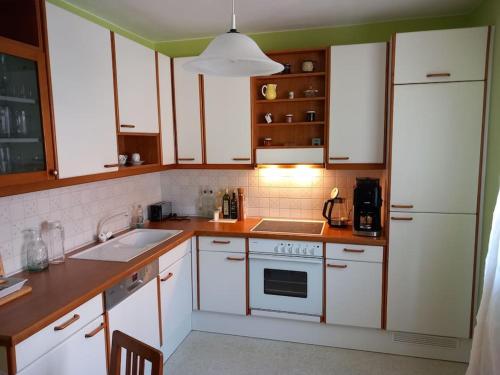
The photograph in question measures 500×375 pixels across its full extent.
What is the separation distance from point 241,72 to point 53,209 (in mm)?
A: 1436

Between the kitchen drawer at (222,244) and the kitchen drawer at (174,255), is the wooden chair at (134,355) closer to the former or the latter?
the kitchen drawer at (174,255)

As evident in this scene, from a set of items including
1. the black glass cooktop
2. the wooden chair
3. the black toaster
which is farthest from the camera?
the black toaster

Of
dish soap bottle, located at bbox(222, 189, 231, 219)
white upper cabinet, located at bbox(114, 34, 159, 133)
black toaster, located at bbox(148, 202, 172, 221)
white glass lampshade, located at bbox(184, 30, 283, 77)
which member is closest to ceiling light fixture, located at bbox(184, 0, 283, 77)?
white glass lampshade, located at bbox(184, 30, 283, 77)

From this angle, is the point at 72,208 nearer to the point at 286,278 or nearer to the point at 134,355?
the point at 134,355

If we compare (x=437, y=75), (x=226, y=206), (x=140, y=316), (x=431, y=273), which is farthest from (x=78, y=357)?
(x=437, y=75)

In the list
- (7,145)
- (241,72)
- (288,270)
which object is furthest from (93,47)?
(288,270)

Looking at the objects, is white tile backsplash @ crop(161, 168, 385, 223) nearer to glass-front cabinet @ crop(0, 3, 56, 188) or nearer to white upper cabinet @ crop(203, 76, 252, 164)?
white upper cabinet @ crop(203, 76, 252, 164)

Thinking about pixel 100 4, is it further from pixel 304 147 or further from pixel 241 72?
pixel 304 147

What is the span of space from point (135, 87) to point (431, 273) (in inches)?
94.5

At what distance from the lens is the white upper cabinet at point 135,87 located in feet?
7.82

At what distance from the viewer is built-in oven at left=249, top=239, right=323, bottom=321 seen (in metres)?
2.70

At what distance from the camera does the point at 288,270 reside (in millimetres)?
2766

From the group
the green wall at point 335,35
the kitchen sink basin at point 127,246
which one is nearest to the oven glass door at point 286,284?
the kitchen sink basin at point 127,246

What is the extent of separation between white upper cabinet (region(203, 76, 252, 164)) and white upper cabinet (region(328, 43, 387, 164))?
677mm
